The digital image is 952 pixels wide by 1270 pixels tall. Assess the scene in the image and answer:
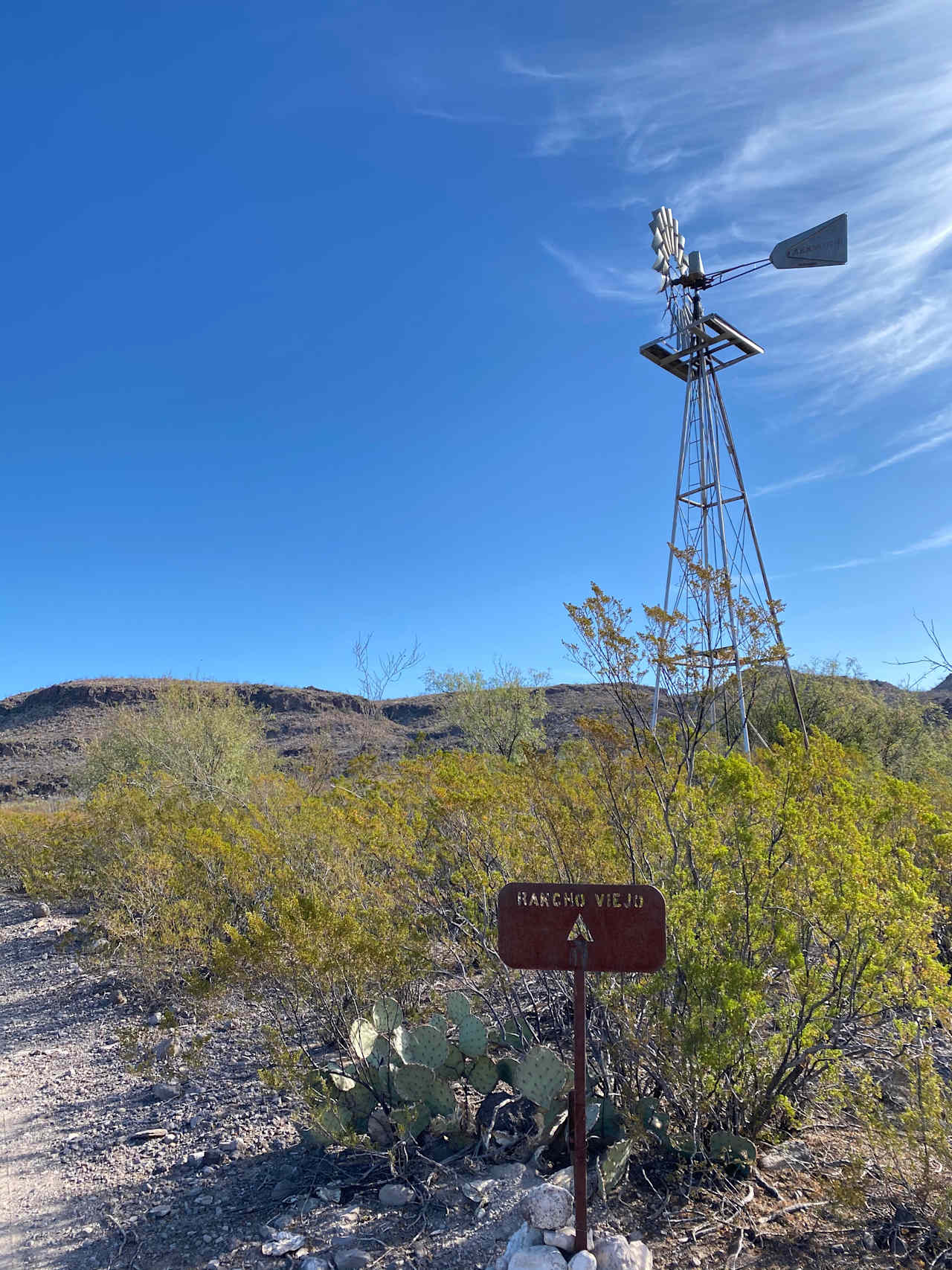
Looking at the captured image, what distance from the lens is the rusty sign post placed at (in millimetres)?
2734

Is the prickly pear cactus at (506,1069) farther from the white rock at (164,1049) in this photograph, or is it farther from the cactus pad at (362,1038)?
the white rock at (164,1049)

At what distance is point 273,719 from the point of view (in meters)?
47.4

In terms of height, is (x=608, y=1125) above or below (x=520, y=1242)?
above

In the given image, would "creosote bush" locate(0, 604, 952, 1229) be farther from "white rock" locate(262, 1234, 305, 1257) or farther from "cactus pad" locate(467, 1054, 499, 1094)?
"white rock" locate(262, 1234, 305, 1257)

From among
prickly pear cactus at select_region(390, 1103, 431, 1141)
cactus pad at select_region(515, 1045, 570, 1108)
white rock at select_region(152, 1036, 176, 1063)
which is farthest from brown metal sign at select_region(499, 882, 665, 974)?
white rock at select_region(152, 1036, 176, 1063)

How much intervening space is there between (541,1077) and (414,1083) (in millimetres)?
630

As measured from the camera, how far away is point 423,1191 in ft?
11.2

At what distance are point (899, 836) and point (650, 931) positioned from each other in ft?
5.55

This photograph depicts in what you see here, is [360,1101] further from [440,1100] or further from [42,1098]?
[42,1098]

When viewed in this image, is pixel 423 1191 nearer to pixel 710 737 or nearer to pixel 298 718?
pixel 710 737

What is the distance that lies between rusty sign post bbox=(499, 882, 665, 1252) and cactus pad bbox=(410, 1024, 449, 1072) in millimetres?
1299

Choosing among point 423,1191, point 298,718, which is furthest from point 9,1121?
point 298,718

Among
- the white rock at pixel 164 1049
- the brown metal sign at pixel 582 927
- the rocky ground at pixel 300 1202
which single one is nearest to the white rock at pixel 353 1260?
the rocky ground at pixel 300 1202

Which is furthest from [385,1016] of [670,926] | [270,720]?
[270,720]
